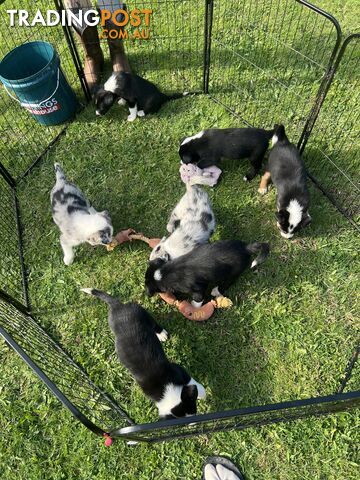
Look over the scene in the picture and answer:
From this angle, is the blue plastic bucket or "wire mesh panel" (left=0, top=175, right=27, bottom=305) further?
the blue plastic bucket

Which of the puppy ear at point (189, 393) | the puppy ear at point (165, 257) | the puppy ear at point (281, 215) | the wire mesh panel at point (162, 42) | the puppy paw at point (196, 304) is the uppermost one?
the wire mesh panel at point (162, 42)

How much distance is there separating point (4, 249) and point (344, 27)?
20.5 feet

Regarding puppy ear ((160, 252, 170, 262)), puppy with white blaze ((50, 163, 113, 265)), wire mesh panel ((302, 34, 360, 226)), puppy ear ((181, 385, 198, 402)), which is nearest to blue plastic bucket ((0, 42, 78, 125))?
puppy with white blaze ((50, 163, 113, 265))

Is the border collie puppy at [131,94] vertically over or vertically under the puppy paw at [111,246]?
over

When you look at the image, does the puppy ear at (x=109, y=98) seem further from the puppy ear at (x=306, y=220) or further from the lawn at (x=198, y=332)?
the puppy ear at (x=306, y=220)

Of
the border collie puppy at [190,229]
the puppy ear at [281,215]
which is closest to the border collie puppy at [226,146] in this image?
the border collie puppy at [190,229]

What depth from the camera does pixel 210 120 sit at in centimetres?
526

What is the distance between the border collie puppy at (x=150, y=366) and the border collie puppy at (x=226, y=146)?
2.07m

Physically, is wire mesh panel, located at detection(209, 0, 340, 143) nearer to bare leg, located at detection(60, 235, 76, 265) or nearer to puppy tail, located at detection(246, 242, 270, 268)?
puppy tail, located at detection(246, 242, 270, 268)

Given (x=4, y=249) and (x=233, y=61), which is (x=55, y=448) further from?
(x=233, y=61)

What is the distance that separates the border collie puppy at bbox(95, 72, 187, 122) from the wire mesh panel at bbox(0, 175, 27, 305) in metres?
1.79

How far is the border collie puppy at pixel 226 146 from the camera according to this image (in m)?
4.38

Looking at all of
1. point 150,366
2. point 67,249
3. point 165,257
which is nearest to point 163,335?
point 150,366

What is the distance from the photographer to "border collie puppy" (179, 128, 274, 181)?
4.38 m
